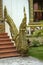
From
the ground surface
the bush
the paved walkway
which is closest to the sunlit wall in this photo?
the bush

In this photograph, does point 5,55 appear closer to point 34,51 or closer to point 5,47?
point 5,47

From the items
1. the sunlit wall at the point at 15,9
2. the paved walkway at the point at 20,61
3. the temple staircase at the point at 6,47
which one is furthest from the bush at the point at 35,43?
the paved walkway at the point at 20,61

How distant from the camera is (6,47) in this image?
1302 centimetres

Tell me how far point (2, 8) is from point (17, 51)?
11.0ft

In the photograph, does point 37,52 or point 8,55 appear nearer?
point 8,55

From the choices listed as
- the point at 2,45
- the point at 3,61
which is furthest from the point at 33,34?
the point at 3,61

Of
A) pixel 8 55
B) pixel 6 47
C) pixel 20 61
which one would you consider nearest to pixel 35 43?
pixel 6 47

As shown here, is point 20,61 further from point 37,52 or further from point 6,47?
point 37,52

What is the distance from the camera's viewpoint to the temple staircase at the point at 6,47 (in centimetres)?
1249

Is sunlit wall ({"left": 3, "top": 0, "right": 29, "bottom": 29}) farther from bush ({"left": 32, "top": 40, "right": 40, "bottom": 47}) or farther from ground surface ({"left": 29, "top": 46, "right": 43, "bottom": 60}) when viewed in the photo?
ground surface ({"left": 29, "top": 46, "right": 43, "bottom": 60})

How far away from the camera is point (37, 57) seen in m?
12.1

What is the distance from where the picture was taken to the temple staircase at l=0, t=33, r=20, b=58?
1249 centimetres

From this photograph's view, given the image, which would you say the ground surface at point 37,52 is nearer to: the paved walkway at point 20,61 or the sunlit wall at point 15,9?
the paved walkway at point 20,61

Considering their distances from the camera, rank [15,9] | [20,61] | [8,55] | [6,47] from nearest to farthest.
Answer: [20,61] → [8,55] → [6,47] → [15,9]
